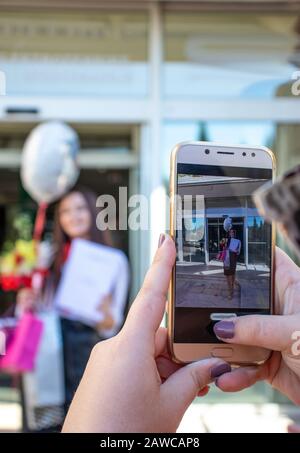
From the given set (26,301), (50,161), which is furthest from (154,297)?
(26,301)

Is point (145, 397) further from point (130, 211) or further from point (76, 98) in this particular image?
point (76, 98)

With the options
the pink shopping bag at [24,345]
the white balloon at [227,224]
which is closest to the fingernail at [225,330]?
the white balloon at [227,224]

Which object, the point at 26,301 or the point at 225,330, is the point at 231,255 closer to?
the point at 225,330

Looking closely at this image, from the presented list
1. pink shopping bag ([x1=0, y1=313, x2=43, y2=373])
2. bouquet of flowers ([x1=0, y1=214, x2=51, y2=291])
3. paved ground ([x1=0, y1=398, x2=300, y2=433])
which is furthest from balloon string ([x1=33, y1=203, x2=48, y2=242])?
paved ground ([x1=0, y1=398, x2=300, y2=433])

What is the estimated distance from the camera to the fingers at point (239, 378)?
2.34 feet

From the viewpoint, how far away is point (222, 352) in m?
0.74

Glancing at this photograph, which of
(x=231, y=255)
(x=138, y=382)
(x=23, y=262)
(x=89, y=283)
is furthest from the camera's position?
(x=23, y=262)

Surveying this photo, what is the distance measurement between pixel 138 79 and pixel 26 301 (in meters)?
1.16

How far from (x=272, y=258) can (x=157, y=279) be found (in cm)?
18

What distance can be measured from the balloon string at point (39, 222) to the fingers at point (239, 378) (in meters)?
2.01

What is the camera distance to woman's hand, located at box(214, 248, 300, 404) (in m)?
0.68

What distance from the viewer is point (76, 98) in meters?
2.64

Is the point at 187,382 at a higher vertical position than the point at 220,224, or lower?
lower

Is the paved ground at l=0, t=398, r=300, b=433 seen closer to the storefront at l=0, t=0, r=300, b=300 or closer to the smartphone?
the storefront at l=0, t=0, r=300, b=300
